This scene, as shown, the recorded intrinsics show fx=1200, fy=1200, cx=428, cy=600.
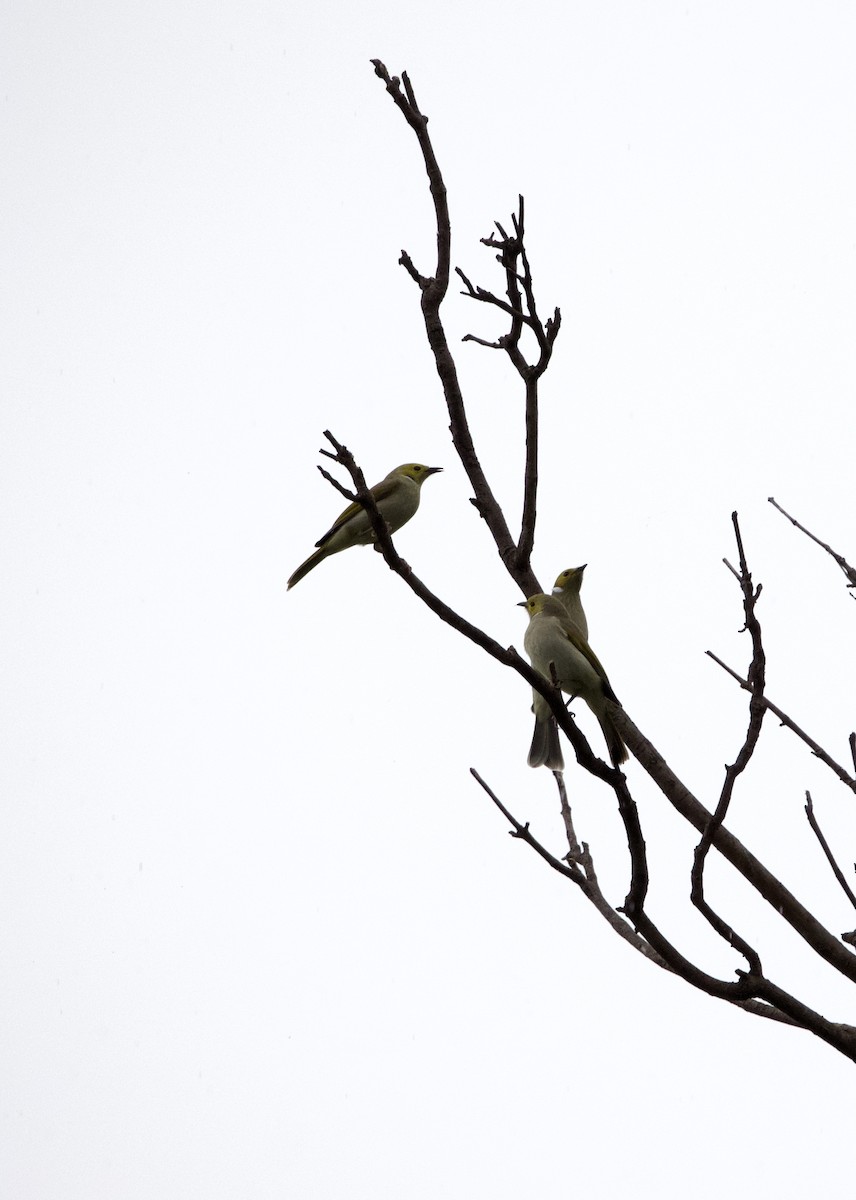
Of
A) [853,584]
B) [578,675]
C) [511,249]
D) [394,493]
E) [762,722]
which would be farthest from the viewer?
[394,493]

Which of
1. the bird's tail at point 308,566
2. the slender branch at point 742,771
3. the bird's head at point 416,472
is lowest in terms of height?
the slender branch at point 742,771

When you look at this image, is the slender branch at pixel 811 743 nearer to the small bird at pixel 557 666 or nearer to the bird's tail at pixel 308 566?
the small bird at pixel 557 666

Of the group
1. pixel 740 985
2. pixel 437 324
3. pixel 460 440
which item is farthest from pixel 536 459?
pixel 740 985

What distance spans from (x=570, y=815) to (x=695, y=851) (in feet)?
4.05

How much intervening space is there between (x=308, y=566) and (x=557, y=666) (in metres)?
3.64

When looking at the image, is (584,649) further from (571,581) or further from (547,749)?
(571,581)

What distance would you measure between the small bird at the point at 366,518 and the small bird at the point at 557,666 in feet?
9.56

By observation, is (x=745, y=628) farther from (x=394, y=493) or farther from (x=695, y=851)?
(x=394, y=493)

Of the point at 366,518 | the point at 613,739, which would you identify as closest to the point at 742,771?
the point at 613,739

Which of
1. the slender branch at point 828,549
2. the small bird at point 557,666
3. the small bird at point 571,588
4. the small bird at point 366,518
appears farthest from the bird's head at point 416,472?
the slender branch at point 828,549

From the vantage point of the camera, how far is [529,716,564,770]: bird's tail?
5059mm

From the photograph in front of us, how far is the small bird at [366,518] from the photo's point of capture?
801cm

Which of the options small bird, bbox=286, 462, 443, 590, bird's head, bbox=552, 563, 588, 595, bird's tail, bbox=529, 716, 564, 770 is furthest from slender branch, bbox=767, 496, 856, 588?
small bird, bbox=286, 462, 443, 590

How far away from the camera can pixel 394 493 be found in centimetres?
808
